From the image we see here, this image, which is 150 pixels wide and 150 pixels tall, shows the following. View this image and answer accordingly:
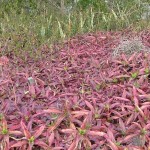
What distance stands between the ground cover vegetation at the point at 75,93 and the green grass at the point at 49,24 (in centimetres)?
4

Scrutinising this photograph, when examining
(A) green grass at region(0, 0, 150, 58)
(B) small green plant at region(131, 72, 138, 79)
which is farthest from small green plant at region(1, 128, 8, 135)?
(A) green grass at region(0, 0, 150, 58)

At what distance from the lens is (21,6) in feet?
28.6

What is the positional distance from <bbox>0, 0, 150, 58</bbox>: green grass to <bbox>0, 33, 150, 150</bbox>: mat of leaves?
38.5 inches

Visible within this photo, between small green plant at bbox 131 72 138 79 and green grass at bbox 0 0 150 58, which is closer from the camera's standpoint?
small green plant at bbox 131 72 138 79

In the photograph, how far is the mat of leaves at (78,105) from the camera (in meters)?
2.41

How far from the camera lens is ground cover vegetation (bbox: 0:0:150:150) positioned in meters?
2.42

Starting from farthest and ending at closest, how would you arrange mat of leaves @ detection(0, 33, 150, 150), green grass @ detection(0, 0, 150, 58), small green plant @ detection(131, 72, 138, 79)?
green grass @ detection(0, 0, 150, 58)
small green plant @ detection(131, 72, 138, 79)
mat of leaves @ detection(0, 33, 150, 150)

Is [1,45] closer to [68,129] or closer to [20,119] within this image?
[20,119]

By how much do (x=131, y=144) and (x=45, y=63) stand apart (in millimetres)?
1817

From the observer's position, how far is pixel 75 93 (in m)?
3.01

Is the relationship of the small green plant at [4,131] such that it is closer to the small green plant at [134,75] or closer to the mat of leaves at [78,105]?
the mat of leaves at [78,105]

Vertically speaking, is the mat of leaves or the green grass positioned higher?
the green grass

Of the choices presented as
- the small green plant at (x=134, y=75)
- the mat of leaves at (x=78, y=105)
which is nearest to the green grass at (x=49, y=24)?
the mat of leaves at (x=78, y=105)

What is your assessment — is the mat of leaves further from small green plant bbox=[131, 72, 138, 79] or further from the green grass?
the green grass
